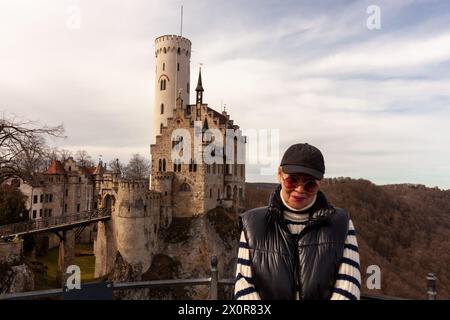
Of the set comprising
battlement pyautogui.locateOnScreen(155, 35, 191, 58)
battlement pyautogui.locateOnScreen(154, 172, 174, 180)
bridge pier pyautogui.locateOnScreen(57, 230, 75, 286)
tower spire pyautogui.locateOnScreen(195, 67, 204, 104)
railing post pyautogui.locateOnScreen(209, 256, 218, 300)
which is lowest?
bridge pier pyautogui.locateOnScreen(57, 230, 75, 286)

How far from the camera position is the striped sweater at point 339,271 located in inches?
139

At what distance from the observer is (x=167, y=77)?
4738 centimetres

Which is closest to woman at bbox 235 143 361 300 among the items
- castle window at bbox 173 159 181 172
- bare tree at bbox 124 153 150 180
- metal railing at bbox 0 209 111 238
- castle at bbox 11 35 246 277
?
metal railing at bbox 0 209 111 238

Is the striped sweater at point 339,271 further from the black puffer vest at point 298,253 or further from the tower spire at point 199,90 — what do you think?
the tower spire at point 199,90

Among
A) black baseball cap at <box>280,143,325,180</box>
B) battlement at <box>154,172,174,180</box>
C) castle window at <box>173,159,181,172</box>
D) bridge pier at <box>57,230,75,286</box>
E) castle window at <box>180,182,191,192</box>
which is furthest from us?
castle window at <box>173,159,181,172</box>

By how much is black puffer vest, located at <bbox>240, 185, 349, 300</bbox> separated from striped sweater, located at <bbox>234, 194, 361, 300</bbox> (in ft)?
0.20

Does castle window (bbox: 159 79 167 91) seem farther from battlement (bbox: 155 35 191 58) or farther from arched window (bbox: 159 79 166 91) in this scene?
battlement (bbox: 155 35 191 58)

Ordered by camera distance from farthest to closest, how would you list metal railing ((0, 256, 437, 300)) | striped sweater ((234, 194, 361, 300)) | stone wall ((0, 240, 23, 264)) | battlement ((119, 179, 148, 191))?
1. battlement ((119, 179, 148, 191))
2. stone wall ((0, 240, 23, 264))
3. metal railing ((0, 256, 437, 300))
4. striped sweater ((234, 194, 361, 300))

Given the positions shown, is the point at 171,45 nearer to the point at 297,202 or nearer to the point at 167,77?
the point at 167,77

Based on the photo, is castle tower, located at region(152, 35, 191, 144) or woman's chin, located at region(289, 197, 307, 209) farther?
castle tower, located at region(152, 35, 191, 144)

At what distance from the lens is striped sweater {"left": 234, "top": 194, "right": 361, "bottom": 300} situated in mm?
3535

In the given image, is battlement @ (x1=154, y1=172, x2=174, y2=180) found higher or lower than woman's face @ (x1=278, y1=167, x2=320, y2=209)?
higher

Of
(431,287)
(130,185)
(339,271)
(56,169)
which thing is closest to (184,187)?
A: (130,185)
